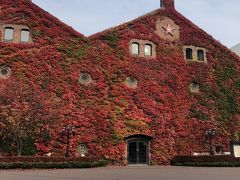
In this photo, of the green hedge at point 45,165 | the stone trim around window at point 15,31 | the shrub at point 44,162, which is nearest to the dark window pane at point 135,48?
the stone trim around window at point 15,31

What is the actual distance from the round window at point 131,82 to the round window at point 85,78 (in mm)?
3777

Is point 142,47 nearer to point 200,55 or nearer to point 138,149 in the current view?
point 200,55

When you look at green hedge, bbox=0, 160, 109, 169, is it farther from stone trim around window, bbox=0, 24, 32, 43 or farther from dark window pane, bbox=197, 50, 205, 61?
dark window pane, bbox=197, 50, 205, 61

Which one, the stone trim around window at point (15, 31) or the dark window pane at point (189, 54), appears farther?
the dark window pane at point (189, 54)

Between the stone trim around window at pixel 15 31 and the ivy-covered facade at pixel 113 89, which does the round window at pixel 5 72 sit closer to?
the ivy-covered facade at pixel 113 89

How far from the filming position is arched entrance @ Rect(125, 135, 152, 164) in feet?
106

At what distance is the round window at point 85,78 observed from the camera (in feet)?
108

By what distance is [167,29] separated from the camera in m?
37.7

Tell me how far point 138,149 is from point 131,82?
6.57 meters

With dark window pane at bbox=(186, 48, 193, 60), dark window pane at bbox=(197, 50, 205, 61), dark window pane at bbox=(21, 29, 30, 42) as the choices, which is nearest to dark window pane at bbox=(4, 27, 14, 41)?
dark window pane at bbox=(21, 29, 30, 42)

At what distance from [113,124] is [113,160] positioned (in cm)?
326

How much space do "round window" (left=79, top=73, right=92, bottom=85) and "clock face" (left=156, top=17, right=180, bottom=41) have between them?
942 cm

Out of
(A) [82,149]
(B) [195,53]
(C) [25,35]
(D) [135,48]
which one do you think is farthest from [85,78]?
(B) [195,53]

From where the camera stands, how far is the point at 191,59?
124ft
